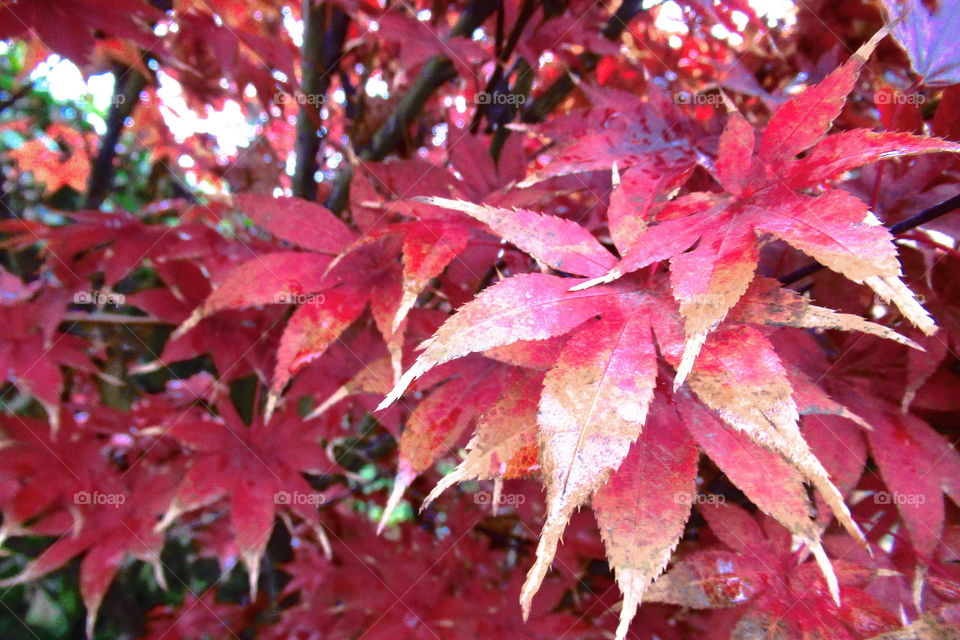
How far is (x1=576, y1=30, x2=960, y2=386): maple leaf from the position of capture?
33 cm

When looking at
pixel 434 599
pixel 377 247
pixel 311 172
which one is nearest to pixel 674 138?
pixel 377 247

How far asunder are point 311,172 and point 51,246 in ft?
1.33

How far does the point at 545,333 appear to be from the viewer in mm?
356

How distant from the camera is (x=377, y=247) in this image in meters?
0.63
